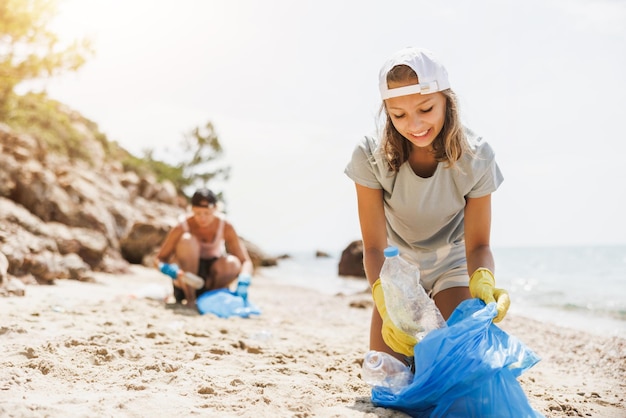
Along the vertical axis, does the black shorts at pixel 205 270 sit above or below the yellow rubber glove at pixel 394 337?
below

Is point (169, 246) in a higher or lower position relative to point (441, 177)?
lower

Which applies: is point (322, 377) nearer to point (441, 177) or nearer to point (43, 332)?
point (441, 177)

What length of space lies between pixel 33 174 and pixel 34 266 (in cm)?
276

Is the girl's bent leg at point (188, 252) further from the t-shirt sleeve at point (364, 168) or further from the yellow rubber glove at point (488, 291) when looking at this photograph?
the yellow rubber glove at point (488, 291)

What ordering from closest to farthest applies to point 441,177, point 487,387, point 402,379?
point 487,387, point 402,379, point 441,177

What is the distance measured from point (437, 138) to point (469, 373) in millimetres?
1120

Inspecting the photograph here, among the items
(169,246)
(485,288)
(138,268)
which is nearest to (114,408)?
(485,288)

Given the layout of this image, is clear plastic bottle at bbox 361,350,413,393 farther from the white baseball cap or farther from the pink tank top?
the pink tank top

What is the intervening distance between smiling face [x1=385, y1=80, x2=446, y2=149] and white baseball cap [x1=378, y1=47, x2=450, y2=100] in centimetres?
3

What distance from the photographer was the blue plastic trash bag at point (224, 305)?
532 cm

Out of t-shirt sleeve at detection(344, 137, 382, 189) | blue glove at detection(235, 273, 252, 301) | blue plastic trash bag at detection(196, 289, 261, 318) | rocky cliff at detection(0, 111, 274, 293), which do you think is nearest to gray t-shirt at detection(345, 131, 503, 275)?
t-shirt sleeve at detection(344, 137, 382, 189)

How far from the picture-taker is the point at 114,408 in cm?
219

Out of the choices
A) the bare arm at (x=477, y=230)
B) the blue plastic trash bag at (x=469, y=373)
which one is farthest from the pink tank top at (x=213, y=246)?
the blue plastic trash bag at (x=469, y=373)

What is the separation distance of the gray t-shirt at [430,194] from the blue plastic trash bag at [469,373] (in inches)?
28.5
